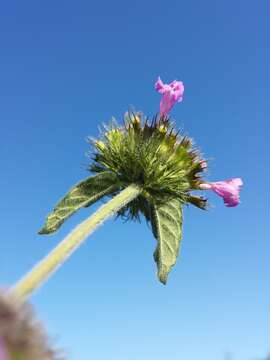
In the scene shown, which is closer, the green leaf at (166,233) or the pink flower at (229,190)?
the green leaf at (166,233)

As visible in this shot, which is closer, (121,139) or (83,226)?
(83,226)

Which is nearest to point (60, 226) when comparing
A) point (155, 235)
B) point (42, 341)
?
point (155, 235)

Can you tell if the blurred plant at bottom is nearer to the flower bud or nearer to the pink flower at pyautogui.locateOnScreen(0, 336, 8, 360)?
the pink flower at pyautogui.locateOnScreen(0, 336, 8, 360)

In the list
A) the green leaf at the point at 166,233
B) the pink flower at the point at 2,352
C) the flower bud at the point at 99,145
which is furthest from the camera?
the flower bud at the point at 99,145

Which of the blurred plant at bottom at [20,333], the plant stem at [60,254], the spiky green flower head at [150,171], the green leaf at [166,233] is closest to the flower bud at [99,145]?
the spiky green flower head at [150,171]

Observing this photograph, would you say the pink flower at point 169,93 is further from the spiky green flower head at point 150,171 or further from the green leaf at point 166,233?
the green leaf at point 166,233

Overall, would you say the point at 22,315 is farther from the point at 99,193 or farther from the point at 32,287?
the point at 99,193

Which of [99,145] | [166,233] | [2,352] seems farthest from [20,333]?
[99,145]
